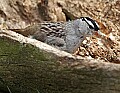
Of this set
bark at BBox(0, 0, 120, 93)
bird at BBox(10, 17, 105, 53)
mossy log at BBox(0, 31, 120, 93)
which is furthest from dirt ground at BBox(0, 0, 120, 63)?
mossy log at BBox(0, 31, 120, 93)

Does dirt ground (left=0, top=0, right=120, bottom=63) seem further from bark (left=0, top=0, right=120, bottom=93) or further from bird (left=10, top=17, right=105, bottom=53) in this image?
bark (left=0, top=0, right=120, bottom=93)

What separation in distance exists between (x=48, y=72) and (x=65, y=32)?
1.40 m

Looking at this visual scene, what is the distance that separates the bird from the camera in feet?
16.7

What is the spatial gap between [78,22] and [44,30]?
55cm

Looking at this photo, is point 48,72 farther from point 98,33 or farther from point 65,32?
point 98,33

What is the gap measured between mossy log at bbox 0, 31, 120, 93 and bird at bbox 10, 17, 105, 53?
78 centimetres

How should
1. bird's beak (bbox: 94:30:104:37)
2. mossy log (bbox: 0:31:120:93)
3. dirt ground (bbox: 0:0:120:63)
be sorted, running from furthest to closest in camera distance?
dirt ground (bbox: 0:0:120:63) < bird's beak (bbox: 94:30:104:37) < mossy log (bbox: 0:31:120:93)

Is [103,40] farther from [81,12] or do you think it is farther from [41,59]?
[41,59]

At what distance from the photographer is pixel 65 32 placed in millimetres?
5348

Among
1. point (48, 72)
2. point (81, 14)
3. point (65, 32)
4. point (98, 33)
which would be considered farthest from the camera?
point (81, 14)

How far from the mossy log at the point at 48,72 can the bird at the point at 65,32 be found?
781mm

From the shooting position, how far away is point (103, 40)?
5.80 metres

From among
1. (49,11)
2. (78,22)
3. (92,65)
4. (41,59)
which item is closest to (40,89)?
(41,59)

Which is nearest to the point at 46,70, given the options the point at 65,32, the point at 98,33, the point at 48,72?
the point at 48,72
